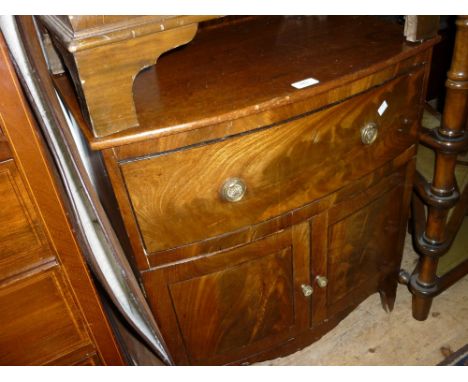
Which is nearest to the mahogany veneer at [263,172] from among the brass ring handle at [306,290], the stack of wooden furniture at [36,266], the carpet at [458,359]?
the brass ring handle at [306,290]

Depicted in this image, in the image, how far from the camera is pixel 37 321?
2.60ft

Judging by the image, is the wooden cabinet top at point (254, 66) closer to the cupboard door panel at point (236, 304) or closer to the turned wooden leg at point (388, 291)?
the cupboard door panel at point (236, 304)

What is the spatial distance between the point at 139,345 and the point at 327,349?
61cm

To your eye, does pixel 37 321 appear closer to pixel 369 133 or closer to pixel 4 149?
pixel 4 149

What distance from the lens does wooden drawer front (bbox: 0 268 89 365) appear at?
29.5 inches

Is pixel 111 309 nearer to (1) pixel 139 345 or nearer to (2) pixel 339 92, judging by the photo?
(1) pixel 139 345

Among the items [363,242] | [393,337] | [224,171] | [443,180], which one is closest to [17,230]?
[224,171]

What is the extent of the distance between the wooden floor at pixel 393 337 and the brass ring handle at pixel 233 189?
2.48 feet

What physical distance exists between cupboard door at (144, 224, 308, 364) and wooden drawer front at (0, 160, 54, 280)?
0.24 meters

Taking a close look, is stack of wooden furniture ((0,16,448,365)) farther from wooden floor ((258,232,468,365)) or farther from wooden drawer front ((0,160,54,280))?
wooden floor ((258,232,468,365))

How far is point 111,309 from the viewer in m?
1.32

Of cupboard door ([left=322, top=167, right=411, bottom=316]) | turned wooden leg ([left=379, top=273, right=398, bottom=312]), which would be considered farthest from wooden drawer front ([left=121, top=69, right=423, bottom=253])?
turned wooden leg ([left=379, top=273, right=398, bottom=312])
